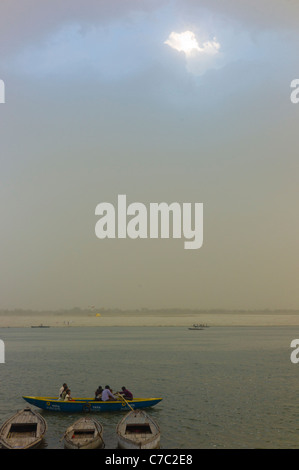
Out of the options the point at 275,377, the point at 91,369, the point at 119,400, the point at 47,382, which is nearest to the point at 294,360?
the point at 275,377

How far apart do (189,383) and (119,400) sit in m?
21.3

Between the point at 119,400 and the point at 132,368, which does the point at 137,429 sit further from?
the point at 132,368

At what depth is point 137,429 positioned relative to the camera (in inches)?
1157

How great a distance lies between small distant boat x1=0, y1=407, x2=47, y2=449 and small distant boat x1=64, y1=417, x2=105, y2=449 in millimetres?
2198

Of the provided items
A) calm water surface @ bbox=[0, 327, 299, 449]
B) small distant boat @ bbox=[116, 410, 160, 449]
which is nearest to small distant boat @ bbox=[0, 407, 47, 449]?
calm water surface @ bbox=[0, 327, 299, 449]

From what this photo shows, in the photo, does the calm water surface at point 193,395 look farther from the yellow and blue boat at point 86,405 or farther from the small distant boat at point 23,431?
the small distant boat at point 23,431

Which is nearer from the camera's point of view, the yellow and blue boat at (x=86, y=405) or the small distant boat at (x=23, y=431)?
the small distant boat at (x=23, y=431)

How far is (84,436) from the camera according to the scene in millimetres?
27922

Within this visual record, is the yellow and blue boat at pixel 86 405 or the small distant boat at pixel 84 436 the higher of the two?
the small distant boat at pixel 84 436

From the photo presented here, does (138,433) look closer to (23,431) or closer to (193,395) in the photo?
A: (23,431)

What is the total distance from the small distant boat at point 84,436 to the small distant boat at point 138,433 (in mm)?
1471

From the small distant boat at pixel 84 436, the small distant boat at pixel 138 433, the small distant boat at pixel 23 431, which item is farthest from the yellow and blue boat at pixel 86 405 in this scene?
the small distant boat at pixel 84 436

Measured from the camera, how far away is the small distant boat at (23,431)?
26.8m
